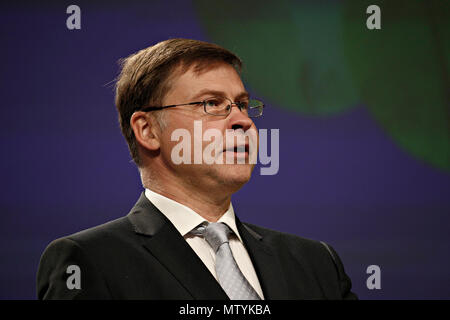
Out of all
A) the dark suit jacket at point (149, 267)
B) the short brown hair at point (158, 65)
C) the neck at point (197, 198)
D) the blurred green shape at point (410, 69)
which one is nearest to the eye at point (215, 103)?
the short brown hair at point (158, 65)

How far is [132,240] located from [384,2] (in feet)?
5.68

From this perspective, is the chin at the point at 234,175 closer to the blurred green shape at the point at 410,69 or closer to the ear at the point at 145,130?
the ear at the point at 145,130

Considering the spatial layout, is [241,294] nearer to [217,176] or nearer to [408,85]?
[217,176]

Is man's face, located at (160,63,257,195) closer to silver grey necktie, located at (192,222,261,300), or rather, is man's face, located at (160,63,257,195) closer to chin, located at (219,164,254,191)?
chin, located at (219,164,254,191)

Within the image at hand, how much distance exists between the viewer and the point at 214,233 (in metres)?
1.80

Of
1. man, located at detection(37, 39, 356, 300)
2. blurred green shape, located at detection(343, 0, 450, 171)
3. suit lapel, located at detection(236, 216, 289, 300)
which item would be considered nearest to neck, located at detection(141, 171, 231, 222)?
man, located at detection(37, 39, 356, 300)

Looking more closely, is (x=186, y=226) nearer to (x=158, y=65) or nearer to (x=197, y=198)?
(x=197, y=198)

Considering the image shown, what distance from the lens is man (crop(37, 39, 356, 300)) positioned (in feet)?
5.29

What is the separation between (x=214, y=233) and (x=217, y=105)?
41 centimetres

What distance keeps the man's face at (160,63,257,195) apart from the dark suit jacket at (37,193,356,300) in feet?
0.56

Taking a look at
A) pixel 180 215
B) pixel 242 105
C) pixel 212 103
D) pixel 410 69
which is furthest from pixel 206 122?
pixel 410 69

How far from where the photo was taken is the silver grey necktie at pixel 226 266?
167 cm

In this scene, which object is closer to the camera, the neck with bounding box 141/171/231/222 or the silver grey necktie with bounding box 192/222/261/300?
the silver grey necktie with bounding box 192/222/261/300
